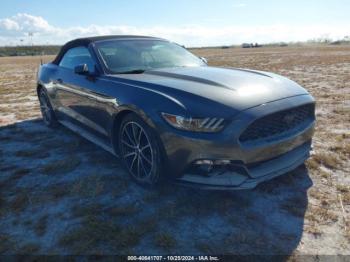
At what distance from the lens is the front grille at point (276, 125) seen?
9.09 ft

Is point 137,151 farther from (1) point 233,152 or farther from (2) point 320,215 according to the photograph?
(2) point 320,215

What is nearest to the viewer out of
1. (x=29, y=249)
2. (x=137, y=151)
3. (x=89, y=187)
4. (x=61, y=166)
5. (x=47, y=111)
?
(x=29, y=249)

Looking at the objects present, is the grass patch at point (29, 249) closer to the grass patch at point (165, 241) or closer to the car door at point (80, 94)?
the grass patch at point (165, 241)

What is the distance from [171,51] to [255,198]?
102 inches

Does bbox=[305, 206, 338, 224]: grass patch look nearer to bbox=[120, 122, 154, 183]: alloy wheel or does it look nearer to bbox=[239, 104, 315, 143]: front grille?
bbox=[239, 104, 315, 143]: front grille

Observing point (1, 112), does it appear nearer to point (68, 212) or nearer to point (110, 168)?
point (110, 168)

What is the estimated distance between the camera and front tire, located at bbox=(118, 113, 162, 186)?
3094 mm

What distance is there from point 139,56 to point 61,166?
1.79 m

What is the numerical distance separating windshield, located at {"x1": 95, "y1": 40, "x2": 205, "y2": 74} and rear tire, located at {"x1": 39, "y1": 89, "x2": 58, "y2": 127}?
2.12 m

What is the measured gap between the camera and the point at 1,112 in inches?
304

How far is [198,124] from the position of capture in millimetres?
2742

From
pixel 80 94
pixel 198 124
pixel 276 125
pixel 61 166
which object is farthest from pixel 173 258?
pixel 80 94

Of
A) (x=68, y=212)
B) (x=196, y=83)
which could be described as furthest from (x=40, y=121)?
(x=196, y=83)

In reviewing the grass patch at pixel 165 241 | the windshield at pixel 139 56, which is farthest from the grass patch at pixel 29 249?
the windshield at pixel 139 56
